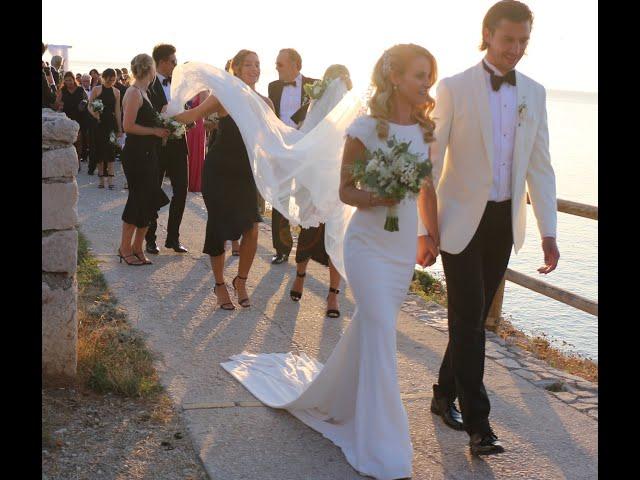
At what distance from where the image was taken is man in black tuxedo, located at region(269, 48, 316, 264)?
33.9ft

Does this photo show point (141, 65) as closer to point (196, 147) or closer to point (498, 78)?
point (498, 78)

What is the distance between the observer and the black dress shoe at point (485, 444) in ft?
16.9

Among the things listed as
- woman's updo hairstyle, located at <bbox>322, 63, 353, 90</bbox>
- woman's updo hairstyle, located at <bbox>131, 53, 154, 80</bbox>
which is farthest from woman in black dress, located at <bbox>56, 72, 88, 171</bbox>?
woman's updo hairstyle, located at <bbox>322, 63, 353, 90</bbox>

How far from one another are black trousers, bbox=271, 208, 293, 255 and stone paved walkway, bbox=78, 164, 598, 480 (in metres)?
0.23

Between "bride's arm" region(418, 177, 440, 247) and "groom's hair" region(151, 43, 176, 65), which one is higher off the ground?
"groom's hair" region(151, 43, 176, 65)

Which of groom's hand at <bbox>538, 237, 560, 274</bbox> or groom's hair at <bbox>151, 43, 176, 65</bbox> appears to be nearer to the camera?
groom's hand at <bbox>538, 237, 560, 274</bbox>

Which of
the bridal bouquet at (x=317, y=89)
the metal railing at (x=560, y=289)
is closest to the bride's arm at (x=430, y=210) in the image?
the metal railing at (x=560, y=289)

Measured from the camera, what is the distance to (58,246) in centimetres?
568

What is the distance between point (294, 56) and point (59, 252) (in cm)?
551

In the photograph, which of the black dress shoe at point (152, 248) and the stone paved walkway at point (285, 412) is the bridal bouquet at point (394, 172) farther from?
the black dress shoe at point (152, 248)

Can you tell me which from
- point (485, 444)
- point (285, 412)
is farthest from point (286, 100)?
point (485, 444)

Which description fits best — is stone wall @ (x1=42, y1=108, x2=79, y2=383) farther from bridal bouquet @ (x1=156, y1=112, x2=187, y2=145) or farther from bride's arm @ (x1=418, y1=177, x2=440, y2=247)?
bridal bouquet @ (x1=156, y1=112, x2=187, y2=145)
